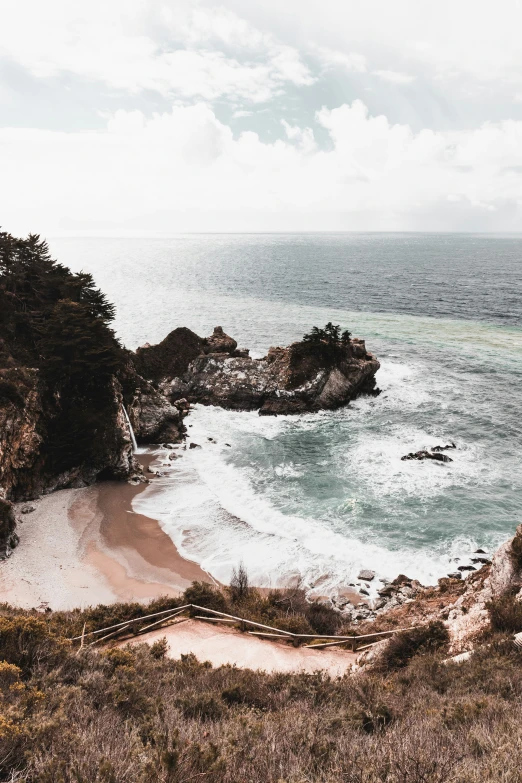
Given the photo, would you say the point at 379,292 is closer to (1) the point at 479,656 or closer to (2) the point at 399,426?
(2) the point at 399,426

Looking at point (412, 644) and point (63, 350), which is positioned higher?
point (63, 350)

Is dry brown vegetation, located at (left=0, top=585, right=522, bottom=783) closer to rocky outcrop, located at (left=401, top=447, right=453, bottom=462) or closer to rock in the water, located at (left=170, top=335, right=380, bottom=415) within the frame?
rocky outcrop, located at (left=401, top=447, right=453, bottom=462)

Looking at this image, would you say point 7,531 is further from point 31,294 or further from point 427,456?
point 427,456

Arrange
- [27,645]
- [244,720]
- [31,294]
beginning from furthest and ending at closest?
[31,294] < [27,645] < [244,720]

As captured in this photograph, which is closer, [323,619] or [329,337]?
[323,619]

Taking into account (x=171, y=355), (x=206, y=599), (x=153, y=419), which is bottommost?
(x=206, y=599)

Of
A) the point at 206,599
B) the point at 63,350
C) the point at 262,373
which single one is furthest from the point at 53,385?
the point at 262,373

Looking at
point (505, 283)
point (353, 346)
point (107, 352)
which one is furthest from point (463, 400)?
point (505, 283)
